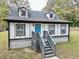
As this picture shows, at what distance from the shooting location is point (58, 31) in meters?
20.1

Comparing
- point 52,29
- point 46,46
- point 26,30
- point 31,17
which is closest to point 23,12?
point 31,17

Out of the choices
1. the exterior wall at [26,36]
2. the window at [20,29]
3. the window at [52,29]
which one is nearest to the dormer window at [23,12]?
the exterior wall at [26,36]

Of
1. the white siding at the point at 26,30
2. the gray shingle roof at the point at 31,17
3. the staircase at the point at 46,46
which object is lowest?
the staircase at the point at 46,46

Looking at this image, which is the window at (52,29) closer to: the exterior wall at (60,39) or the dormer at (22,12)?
the exterior wall at (60,39)

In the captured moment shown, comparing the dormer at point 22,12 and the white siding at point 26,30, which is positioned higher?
the dormer at point 22,12

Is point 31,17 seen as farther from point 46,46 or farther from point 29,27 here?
point 46,46

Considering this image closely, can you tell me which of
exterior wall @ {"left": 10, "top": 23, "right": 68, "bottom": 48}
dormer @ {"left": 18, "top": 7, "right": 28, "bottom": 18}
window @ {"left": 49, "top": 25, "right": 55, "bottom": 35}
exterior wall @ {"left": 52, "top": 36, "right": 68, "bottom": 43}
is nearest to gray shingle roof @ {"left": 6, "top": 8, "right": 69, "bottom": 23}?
dormer @ {"left": 18, "top": 7, "right": 28, "bottom": 18}

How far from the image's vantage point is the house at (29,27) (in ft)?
53.9

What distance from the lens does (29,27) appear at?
17641 mm

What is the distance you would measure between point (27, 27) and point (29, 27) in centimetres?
26

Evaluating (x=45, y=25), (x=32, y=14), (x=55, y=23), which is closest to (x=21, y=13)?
(x=32, y=14)

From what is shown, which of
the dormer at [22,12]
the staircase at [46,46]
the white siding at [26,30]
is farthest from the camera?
the dormer at [22,12]

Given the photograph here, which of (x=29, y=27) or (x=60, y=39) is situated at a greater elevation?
(x=29, y=27)

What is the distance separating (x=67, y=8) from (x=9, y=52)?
978 cm
